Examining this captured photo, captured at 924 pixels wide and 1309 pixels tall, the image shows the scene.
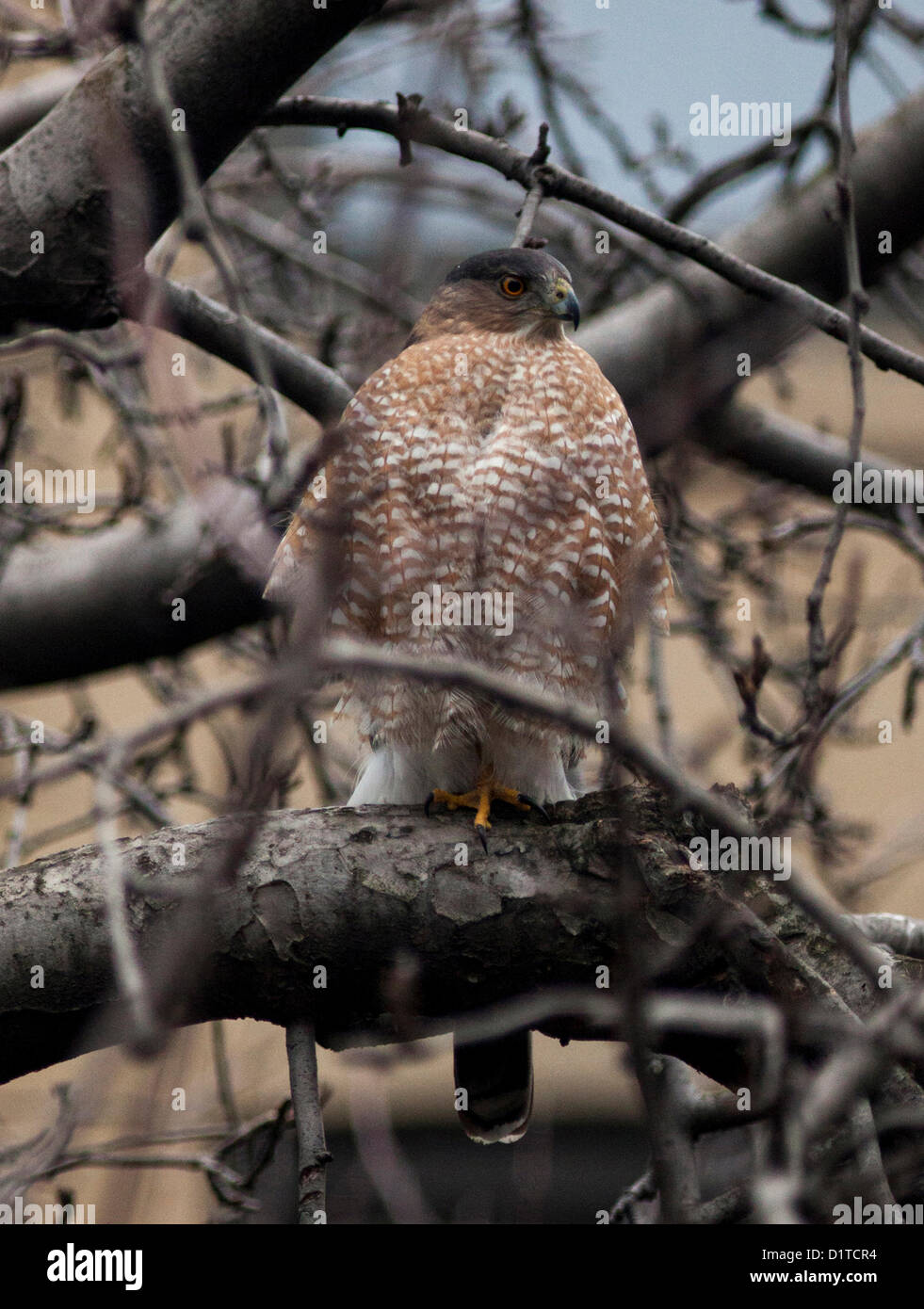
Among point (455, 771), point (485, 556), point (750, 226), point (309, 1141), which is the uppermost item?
point (750, 226)

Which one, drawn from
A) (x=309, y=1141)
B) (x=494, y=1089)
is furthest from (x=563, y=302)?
(x=309, y=1141)

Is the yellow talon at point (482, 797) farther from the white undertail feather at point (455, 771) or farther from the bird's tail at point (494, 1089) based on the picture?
the bird's tail at point (494, 1089)

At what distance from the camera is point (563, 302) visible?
3.29 m

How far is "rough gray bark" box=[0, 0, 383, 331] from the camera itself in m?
2.67

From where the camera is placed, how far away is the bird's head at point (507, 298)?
10.9 feet

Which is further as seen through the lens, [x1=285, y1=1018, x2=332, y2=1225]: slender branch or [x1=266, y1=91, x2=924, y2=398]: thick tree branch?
[x1=266, y1=91, x2=924, y2=398]: thick tree branch

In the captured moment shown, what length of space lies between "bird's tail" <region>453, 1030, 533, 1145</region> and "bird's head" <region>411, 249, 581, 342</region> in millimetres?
1748

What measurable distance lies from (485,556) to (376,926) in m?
0.86

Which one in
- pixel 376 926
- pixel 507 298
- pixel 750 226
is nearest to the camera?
pixel 376 926

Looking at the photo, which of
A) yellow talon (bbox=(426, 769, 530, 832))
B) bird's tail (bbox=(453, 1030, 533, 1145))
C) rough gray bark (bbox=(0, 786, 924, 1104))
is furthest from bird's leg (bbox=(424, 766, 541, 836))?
bird's tail (bbox=(453, 1030, 533, 1145))

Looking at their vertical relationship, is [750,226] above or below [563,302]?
above

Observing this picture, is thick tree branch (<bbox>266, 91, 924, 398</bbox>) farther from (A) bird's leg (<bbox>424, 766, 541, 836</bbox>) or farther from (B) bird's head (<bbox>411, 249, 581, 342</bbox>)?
(A) bird's leg (<bbox>424, 766, 541, 836</bbox>)

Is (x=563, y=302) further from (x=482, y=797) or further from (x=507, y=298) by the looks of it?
(x=482, y=797)

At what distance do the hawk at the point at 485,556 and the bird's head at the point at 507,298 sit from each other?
0.20 metres
